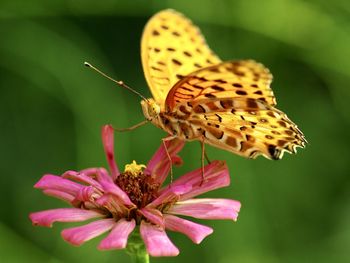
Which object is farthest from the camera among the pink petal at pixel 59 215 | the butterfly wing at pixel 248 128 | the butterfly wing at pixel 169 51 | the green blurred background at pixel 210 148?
the green blurred background at pixel 210 148

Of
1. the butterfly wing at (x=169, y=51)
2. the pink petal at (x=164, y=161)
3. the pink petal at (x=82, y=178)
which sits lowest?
the pink petal at (x=82, y=178)

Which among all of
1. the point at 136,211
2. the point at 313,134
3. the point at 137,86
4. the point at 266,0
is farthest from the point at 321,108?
the point at 136,211

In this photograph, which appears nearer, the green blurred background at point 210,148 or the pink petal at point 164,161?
the pink petal at point 164,161

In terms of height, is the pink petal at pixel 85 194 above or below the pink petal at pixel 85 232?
above

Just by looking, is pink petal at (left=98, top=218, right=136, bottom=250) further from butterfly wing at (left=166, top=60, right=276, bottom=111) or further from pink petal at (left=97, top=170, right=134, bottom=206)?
butterfly wing at (left=166, top=60, right=276, bottom=111)

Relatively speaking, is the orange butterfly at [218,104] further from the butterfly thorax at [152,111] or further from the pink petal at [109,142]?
the pink petal at [109,142]

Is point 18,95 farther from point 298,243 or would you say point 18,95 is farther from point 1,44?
point 298,243

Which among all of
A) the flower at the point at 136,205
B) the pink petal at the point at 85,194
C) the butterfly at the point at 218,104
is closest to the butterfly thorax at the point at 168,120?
the butterfly at the point at 218,104

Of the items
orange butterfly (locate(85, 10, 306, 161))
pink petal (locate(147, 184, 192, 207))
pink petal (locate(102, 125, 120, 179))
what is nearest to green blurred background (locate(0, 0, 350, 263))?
pink petal (locate(102, 125, 120, 179))
